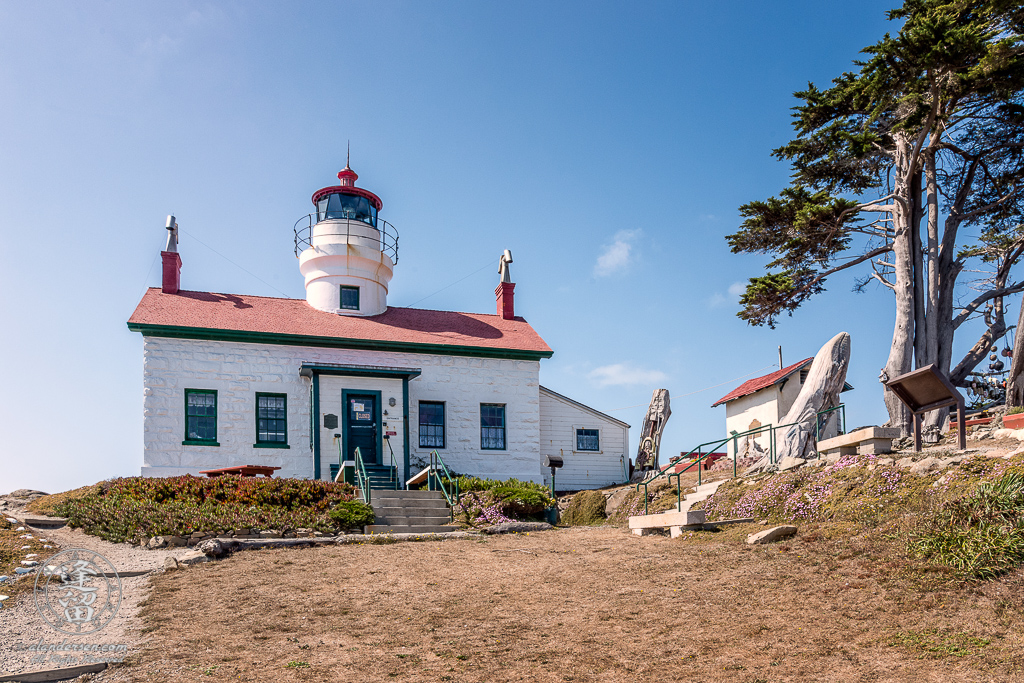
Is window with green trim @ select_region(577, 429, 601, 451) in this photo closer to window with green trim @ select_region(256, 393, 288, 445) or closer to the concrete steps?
the concrete steps

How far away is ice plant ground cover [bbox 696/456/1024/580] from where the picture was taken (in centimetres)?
795

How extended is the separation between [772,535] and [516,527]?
221 inches

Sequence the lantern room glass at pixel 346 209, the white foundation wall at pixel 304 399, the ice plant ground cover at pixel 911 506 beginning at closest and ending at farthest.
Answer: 1. the ice plant ground cover at pixel 911 506
2. the white foundation wall at pixel 304 399
3. the lantern room glass at pixel 346 209

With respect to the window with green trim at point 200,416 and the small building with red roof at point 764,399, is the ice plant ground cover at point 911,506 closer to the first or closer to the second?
the small building with red roof at point 764,399

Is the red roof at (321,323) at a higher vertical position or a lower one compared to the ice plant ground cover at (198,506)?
higher

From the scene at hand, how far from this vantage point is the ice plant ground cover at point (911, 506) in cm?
795

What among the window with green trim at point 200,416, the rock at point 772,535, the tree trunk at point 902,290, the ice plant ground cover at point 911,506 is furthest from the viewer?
the window with green trim at point 200,416

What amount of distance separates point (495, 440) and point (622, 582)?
12.8 m

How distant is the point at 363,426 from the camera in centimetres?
2044

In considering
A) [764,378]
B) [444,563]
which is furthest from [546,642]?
[764,378]

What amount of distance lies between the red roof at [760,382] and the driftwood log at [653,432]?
3069 mm

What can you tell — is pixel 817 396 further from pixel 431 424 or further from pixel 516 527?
pixel 431 424

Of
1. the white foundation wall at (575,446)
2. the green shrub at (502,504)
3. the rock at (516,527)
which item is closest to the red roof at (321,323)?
the white foundation wall at (575,446)

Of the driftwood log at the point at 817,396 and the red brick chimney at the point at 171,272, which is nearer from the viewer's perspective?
the driftwood log at the point at 817,396
